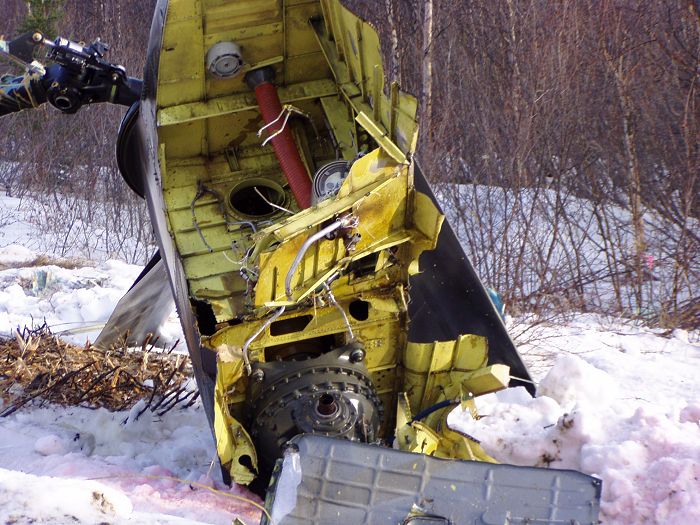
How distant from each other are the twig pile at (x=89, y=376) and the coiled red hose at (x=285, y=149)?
175 cm

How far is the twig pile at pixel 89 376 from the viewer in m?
5.84

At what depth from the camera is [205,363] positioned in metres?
4.56

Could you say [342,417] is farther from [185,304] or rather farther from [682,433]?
[682,433]

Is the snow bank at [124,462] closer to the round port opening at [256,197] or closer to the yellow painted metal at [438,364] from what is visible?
the yellow painted metal at [438,364]

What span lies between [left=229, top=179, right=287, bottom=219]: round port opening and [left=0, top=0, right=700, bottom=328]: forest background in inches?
152

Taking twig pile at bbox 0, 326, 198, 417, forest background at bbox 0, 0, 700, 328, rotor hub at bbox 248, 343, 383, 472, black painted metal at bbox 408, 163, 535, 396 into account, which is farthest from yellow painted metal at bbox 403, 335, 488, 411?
forest background at bbox 0, 0, 700, 328

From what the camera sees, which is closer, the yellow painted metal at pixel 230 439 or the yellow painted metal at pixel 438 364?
the yellow painted metal at pixel 230 439

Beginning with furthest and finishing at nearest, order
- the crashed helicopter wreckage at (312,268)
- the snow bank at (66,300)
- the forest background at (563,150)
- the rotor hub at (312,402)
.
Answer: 1. the forest background at (563,150)
2. the snow bank at (66,300)
3. the rotor hub at (312,402)
4. the crashed helicopter wreckage at (312,268)

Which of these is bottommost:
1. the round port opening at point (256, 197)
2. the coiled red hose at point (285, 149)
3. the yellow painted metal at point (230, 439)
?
the yellow painted metal at point (230, 439)

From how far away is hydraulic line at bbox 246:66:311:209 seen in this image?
5426 millimetres

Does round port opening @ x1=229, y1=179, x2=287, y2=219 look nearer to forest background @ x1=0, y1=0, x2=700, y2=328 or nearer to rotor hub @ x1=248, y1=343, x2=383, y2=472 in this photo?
rotor hub @ x1=248, y1=343, x2=383, y2=472

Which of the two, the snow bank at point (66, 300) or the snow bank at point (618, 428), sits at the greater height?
the snow bank at point (618, 428)

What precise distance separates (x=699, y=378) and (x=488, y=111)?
6.49 metres

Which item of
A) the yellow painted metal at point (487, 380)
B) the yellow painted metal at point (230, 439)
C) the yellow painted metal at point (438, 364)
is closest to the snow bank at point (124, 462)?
the yellow painted metal at point (230, 439)
